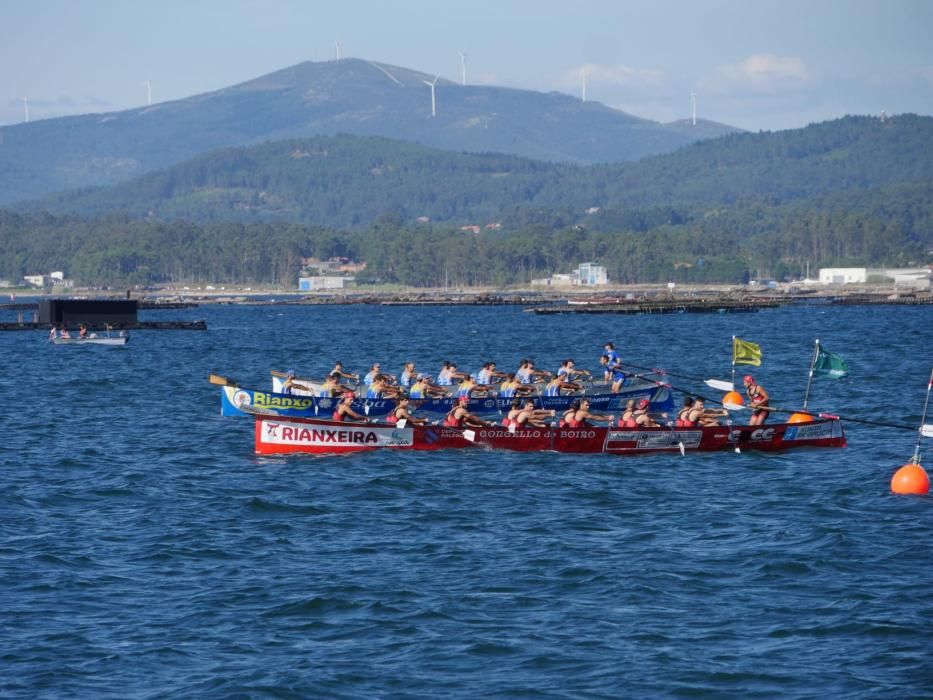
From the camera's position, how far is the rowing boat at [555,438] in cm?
4059

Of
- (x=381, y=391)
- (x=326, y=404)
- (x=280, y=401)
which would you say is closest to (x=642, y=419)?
(x=381, y=391)

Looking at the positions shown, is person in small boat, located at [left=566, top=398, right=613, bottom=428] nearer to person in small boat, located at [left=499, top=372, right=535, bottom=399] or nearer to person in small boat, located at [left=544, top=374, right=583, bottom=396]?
person in small boat, located at [left=499, top=372, right=535, bottom=399]

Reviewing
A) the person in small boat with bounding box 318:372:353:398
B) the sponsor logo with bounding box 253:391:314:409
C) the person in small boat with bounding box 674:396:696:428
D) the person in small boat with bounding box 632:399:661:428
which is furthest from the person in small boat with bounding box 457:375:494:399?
the person in small boat with bounding box 674:396:696:428

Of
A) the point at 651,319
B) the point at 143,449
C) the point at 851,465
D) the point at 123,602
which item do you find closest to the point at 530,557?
the point at 123,602

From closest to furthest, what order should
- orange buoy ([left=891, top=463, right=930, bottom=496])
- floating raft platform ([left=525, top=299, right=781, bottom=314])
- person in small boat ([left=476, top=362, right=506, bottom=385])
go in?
1. orange buoy ([left=891, top=463, right=930, bottom=496])
2. person in small boat ([left=476, top=362, right=506, bottom=385])
3. floating raft platform ([left=525, top=299, right=781, bottom=314])

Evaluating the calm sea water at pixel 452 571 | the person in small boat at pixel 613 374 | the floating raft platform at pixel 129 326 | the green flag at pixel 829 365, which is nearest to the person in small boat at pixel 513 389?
the person in small boat at pixel 613 374

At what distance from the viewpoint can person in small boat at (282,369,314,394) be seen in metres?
49.4

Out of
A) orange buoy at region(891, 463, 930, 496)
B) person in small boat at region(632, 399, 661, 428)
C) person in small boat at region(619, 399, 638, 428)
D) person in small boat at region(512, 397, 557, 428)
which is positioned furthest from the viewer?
person in small boat at region(512, 397, 557, 428)

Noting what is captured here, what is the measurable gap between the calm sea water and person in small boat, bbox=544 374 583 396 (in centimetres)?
856

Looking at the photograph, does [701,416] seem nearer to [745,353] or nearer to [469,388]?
[745,353]

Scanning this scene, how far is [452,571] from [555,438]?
48.8 ft

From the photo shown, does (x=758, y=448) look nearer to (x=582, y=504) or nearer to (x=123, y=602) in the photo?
(x=582, y=504)

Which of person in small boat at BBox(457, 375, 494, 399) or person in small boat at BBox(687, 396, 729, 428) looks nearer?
person in small boat at BBox(687, 396, 729, 428)

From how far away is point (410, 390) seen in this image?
49.0 metres
